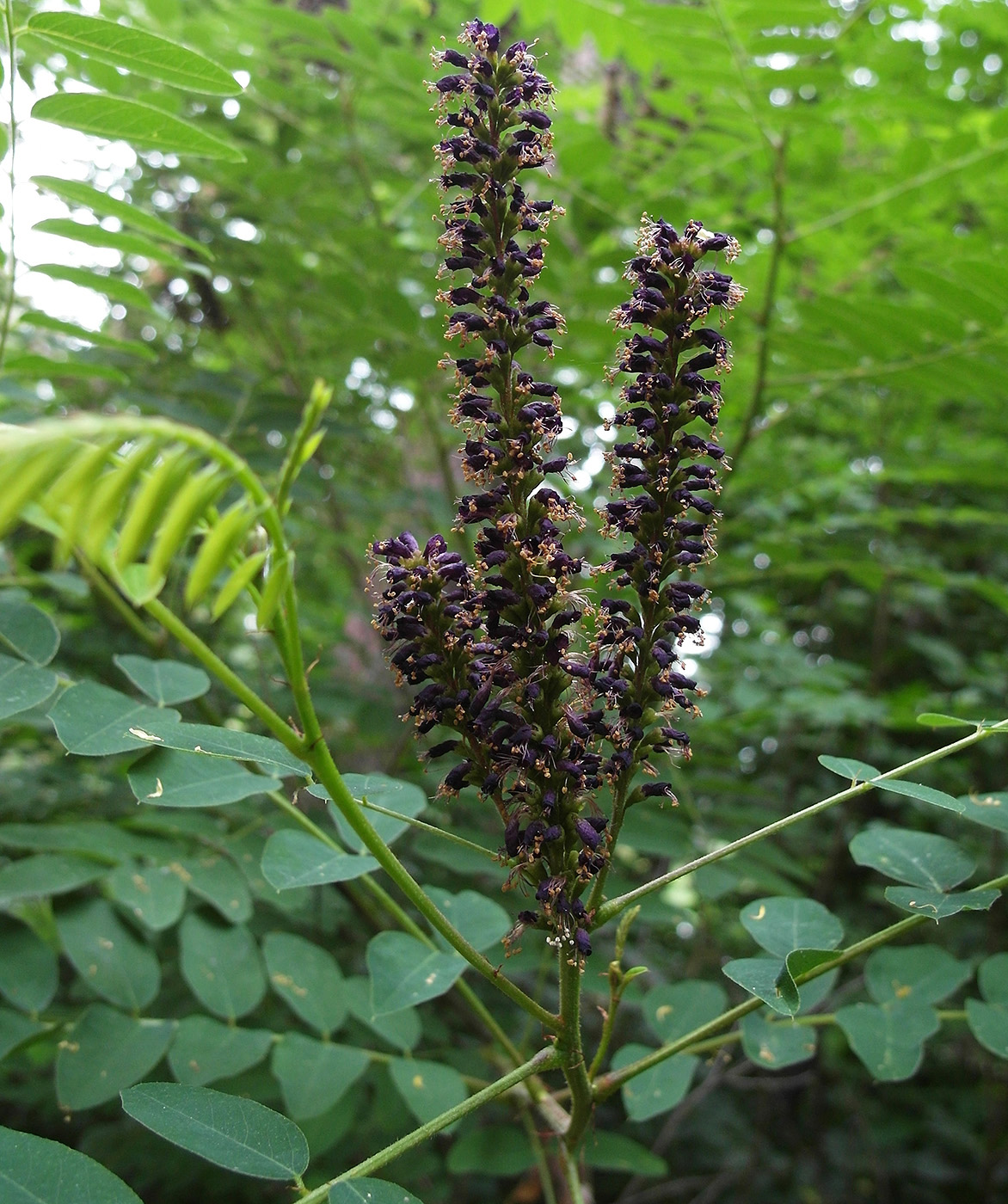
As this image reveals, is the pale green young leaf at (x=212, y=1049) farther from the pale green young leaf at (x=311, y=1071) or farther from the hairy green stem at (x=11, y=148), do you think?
the hairy green stem at (x=11, y=148)

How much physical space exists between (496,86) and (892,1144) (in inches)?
176

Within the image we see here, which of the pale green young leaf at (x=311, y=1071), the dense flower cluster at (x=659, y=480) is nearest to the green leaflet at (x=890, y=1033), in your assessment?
the dense flower cluster at (x=659, y=480)

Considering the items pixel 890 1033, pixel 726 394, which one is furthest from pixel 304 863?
pixel 726 394

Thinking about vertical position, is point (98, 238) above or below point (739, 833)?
above

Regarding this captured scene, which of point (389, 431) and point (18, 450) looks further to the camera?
point (389, 431)

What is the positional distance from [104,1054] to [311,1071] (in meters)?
0.33

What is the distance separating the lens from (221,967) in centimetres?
170

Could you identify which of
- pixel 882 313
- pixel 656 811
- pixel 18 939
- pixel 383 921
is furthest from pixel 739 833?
pixel 18 939

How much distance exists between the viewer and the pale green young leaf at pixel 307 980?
169 centimetres

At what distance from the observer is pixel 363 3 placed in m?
2.81

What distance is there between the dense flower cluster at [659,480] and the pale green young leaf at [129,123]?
760 mm

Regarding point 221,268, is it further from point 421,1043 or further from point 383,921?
point 421,1043

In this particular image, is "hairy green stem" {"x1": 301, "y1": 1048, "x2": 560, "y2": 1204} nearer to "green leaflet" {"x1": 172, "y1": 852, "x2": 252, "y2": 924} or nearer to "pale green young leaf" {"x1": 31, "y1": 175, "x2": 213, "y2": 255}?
"green leaflet" {"x1": 172, "y1": 852, "x2": 252, "y2": 924}

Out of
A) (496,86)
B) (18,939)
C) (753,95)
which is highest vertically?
(753,95)
